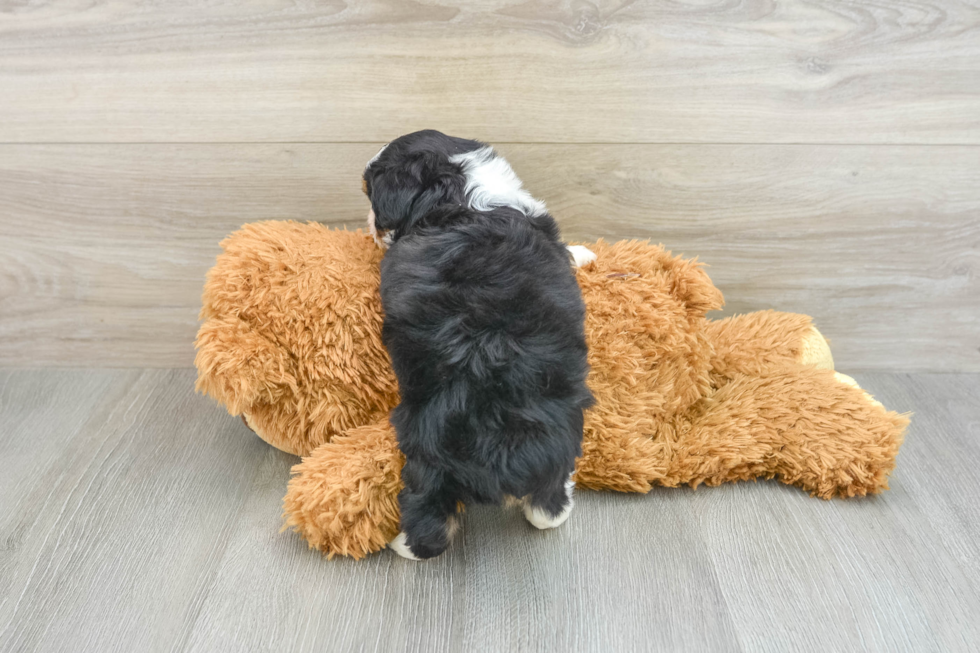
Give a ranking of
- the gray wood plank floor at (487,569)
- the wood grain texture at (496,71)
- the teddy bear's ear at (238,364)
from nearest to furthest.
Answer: the gray wood plank floor at (487,569) → the teddy bear's ear at (238,364) → the wood grain texture at (496,71)

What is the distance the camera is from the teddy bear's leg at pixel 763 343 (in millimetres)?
1001

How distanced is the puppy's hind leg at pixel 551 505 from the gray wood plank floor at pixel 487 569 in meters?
0.02

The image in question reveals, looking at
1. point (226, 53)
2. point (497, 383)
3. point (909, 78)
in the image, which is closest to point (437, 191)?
point (497, 383)

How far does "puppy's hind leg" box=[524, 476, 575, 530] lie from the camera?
2.48 ft

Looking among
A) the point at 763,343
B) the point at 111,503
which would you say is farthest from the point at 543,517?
the point at 111,503

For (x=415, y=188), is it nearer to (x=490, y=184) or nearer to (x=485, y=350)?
(x=490, y=184)

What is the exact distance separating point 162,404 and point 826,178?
116 centimetres

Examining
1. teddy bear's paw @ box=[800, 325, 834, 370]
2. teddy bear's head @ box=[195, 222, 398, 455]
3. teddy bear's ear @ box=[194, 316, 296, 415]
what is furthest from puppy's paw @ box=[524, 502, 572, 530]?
teddy bear's paw @ box=[800, 325, 834, 370]

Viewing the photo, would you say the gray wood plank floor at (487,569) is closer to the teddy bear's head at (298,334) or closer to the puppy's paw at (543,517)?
the puppy's paw at (543,517)

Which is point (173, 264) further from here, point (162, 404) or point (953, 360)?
point (953, 360)

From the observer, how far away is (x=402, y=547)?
79 centimetres

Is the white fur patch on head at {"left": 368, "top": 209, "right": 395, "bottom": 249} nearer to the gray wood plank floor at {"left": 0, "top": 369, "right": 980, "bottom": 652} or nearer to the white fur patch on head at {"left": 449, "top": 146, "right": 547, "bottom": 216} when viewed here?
the white fur patch on head at {"left": 449, "top": 146, "right": 547, "bottom": 216}

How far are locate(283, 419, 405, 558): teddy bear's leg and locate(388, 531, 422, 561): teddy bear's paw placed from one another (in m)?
0.01

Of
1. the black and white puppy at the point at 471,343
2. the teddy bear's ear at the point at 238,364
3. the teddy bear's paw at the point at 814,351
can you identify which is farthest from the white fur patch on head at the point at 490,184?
the teddy bear's paw at the point at 814,351
